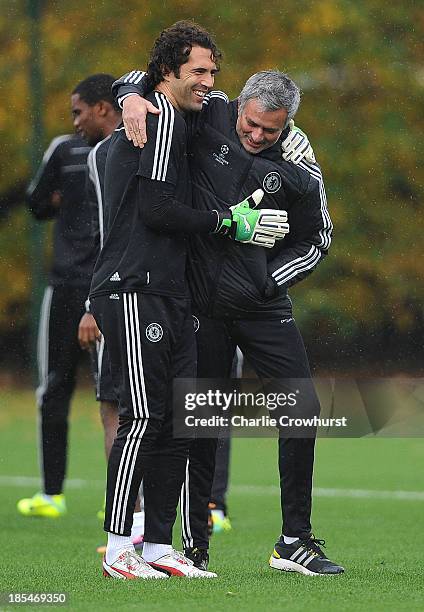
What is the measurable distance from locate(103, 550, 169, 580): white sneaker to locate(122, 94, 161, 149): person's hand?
1.45 m

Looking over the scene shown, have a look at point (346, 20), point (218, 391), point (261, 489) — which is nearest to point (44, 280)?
point (346, 20)

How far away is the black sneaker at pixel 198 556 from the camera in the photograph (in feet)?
17.3

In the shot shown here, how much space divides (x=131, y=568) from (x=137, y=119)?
1.57 meters

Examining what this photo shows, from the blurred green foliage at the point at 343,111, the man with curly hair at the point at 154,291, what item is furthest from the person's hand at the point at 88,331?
the blurred green foliage at the point at 343,111

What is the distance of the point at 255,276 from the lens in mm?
5215

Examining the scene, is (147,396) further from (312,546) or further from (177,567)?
(312,546)

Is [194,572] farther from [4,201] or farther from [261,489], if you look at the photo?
[4,201]

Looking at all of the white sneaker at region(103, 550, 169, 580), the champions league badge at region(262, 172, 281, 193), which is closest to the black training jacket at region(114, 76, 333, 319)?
the champions league badge at region(262, 172, 281, 193)

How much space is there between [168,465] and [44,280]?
10761mm

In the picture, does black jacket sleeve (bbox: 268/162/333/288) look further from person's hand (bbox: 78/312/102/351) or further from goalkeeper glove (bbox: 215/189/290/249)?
person's hand (bbox: 78/312/102/351)

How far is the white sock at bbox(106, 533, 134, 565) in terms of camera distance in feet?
16.4

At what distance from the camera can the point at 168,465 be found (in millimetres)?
5098

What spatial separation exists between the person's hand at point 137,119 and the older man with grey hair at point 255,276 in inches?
4.8

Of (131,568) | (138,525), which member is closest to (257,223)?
(131,568)
